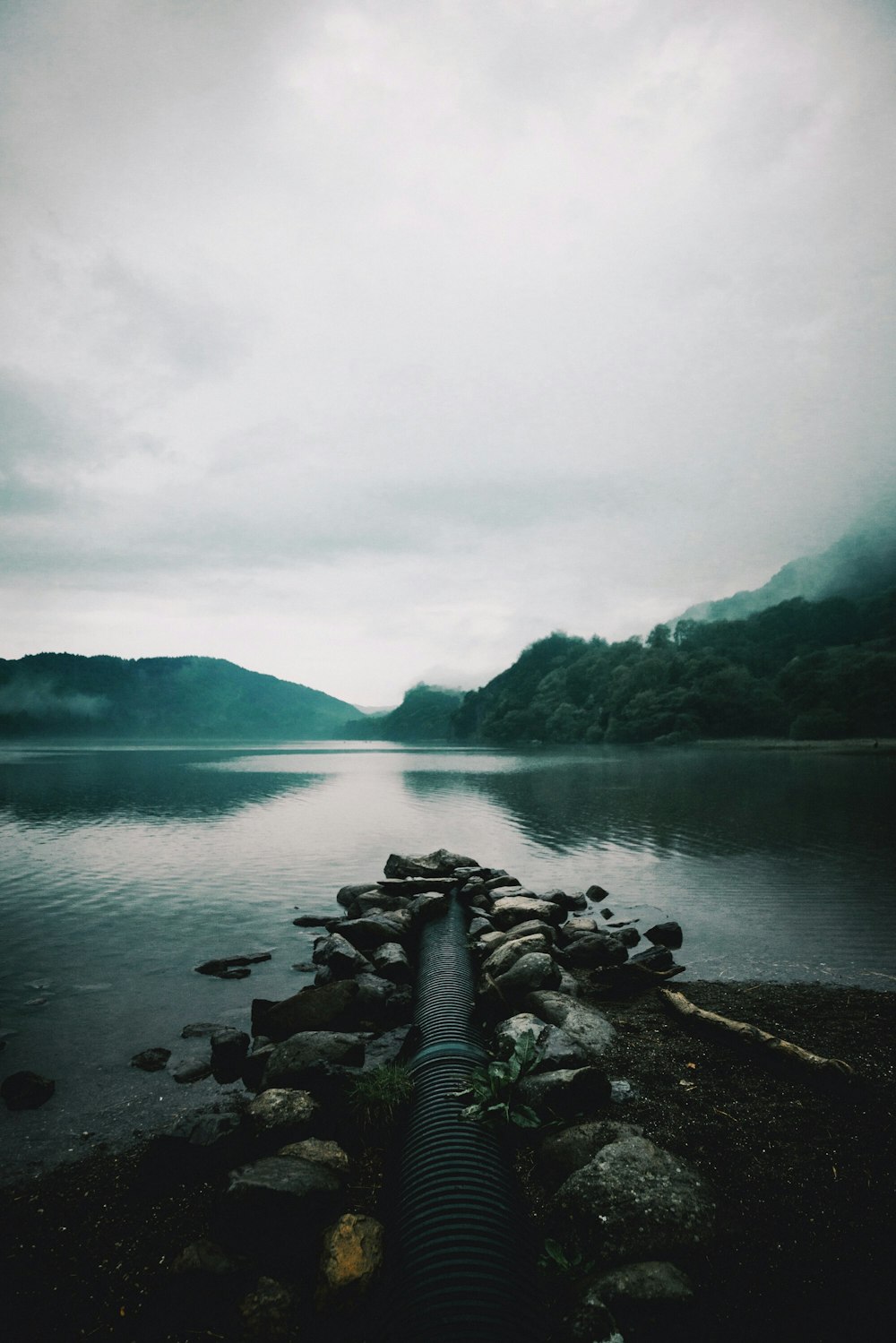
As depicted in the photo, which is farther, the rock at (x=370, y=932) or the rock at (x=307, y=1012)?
the rock at (x=370, y=932)

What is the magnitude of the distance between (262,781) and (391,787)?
59.1 ft

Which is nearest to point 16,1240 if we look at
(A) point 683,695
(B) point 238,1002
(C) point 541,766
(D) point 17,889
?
(B) point 238,1002

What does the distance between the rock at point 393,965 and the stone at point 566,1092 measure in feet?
19.4

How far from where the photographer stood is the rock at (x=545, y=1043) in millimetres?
7625

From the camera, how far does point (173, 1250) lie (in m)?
5.46

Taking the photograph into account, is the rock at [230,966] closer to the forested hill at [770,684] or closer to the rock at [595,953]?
the rock at [595,953]

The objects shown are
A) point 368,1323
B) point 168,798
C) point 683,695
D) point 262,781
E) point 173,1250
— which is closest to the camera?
point 368,1323

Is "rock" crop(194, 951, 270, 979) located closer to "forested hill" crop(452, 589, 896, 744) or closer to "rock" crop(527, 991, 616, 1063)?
"rock" crop(527, 991, 616, 1063)

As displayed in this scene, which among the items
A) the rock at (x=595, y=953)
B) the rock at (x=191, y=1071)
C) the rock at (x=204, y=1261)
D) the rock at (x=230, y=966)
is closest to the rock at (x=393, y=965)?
the rock at (x=230, y=966)

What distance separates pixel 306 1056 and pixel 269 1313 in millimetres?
3862

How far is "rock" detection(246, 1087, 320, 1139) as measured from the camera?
6730mm

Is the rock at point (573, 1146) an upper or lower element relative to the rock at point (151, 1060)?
upper

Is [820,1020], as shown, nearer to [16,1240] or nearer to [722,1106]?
[722,1106]

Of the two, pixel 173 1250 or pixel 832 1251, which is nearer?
pixel 832 1251
